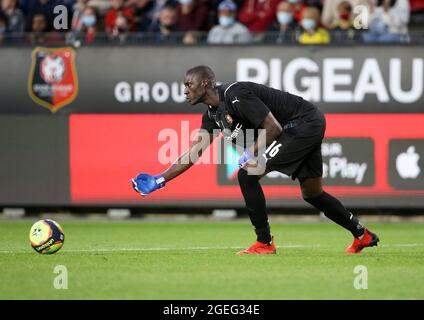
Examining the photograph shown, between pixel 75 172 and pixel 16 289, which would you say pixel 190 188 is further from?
pixel 16 289

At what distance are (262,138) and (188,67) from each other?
278 inches

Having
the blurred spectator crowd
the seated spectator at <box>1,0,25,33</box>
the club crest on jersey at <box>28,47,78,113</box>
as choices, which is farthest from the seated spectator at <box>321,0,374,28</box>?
the seated spectator at <box>1,0,25,33</box>

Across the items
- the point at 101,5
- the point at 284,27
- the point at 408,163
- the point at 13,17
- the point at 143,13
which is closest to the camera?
the point at 408,163

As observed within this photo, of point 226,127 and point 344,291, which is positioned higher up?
point 226,127

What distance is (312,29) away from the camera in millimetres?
18266

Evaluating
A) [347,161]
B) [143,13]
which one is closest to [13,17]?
[143,13]

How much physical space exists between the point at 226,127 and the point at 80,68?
7375 mm

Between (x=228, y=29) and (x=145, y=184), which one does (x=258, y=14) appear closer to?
(x=228, y=29)

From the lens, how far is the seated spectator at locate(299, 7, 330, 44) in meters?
18.1

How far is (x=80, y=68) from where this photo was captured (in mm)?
18000

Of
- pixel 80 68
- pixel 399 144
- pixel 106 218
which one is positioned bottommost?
pixel 106 218

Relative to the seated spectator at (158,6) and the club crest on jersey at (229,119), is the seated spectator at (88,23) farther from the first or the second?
the club crest on jersey at (229,119)

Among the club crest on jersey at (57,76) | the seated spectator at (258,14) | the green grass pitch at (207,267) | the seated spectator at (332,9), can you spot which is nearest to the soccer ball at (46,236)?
the green grass pitch at (207,267)

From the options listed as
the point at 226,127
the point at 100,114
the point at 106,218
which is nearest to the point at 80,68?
the point at 100,114
